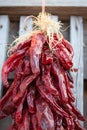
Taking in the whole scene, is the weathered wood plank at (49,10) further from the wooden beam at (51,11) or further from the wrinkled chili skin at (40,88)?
the wrinkled chili skin at (40,88)

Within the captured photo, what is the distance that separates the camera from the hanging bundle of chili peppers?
1.14 m

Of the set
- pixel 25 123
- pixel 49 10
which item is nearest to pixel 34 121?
pixel 25 123

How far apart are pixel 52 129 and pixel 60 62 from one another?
26 centimetres

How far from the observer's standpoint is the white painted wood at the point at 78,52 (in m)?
1.46

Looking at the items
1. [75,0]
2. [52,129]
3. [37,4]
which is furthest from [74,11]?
[52,129]

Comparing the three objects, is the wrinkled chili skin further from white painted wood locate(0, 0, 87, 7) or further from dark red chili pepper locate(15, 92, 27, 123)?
white painted wood locate(0, 0, 87, 7)

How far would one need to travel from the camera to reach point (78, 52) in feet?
4.98

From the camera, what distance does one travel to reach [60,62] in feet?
3.99

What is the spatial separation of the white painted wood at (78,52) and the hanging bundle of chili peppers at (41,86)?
208 millimetres

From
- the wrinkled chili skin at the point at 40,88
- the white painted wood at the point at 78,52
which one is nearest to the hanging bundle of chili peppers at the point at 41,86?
the wrinkled chili skin at the point at 40,88

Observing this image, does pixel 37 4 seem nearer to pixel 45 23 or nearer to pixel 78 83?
pixel 45 23

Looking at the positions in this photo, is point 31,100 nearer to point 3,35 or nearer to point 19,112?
point 19,112

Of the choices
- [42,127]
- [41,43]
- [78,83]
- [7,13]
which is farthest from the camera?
[7,13]

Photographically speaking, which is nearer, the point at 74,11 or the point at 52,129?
the point at 52,129
